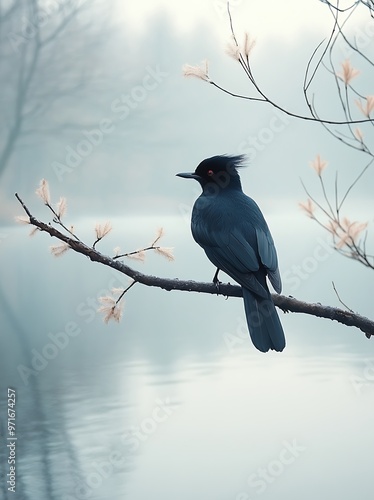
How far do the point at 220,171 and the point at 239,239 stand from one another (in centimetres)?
21

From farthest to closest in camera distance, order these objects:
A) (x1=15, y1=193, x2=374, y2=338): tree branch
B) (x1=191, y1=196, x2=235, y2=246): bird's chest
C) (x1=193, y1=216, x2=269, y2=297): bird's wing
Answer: (x1=191, y1=196, x2=235, y2=246): bird's chest < (x1=193, y1=216, x2=269, y2=297): bird's wing < (x1=15, y1=193, x2=374, y2=338): tree branch

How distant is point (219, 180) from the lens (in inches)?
54.6

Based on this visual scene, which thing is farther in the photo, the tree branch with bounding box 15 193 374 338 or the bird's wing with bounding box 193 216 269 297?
the bird's wing with bounding box 193 216 269 297

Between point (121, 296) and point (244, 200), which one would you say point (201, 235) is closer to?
point (244, 200)

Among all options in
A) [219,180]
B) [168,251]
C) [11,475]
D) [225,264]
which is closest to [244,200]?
[219,180]

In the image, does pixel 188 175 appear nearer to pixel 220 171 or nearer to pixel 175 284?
pixel 220 171

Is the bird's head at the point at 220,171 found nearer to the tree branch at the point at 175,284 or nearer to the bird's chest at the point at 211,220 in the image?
the bird's chest at the point at 211,220

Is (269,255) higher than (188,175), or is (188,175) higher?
(188,175)

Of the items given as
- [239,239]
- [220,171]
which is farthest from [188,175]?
[239,239]

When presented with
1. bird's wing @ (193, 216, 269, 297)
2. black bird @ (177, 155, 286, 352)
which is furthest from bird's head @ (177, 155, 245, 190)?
bird's wing @ (193, 216, 269, 297)

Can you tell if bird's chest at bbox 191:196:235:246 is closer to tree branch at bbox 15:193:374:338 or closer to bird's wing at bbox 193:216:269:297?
bird's wing at bbox 193:216:269:297

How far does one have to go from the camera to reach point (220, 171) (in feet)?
4.56

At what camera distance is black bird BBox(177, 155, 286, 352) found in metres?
1.09

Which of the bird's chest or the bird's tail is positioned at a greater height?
the bird's chest
